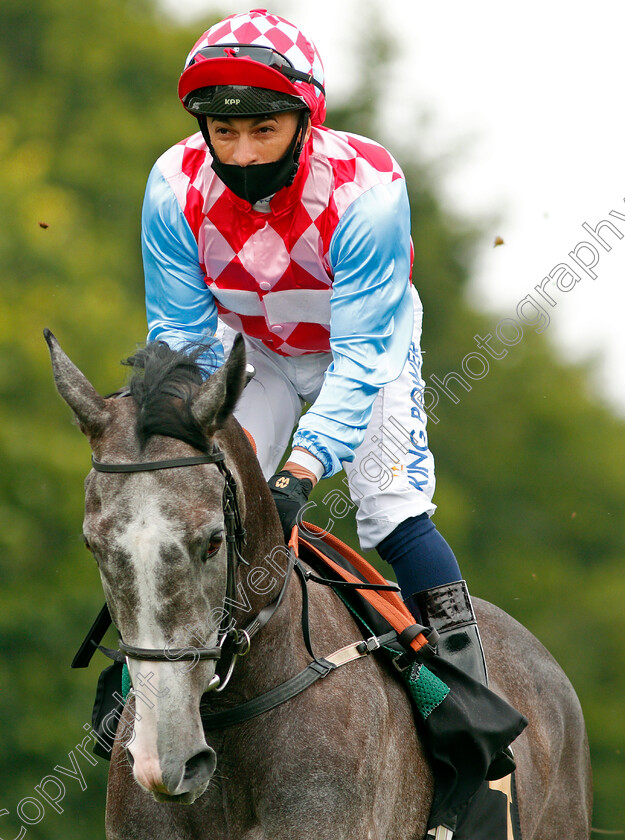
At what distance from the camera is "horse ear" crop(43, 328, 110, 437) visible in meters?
2.93

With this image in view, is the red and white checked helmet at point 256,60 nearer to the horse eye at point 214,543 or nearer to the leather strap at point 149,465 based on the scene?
the leather strap at point 149,465

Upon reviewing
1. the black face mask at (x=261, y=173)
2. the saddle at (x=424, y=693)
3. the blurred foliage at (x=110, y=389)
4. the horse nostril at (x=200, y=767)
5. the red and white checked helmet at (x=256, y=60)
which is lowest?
the blurred foliage at (x=110, y=389)

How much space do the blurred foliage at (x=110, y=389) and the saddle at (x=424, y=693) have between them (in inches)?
309

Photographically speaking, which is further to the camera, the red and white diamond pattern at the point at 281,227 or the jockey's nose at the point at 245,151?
the red and white diamond pattern at the point at 281,227

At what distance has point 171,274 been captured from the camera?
413 centimetres

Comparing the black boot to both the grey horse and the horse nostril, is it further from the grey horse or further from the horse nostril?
the horse nostril

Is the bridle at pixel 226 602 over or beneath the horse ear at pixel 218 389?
beneath

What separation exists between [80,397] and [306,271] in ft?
4.35

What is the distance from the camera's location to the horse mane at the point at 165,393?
9.43 feet

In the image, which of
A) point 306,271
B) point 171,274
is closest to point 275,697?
point 306,271

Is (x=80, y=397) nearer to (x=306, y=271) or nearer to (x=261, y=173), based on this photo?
(x=261, y=173)

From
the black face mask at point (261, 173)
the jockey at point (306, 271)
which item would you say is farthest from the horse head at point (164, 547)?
the black face mask at point (261, 173)

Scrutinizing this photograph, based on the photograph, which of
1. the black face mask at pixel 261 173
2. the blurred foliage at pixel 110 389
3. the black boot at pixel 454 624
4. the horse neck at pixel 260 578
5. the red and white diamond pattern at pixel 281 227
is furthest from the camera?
the blurred foliage at pixel 110 389

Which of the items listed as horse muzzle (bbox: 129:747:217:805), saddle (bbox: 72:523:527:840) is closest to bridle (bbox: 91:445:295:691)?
horse muzzle (bbox: 129:747:217:805)
